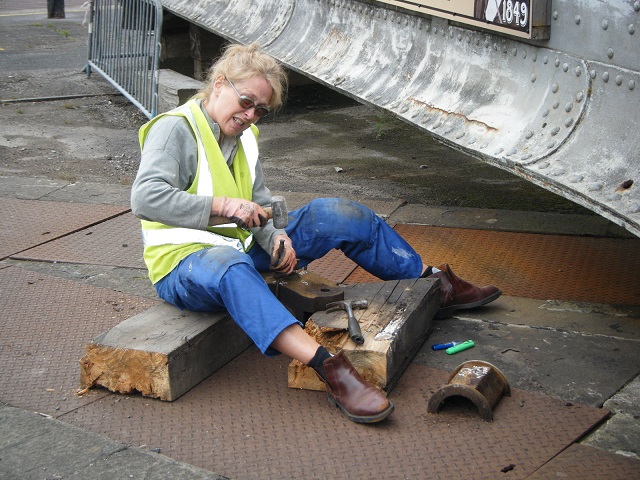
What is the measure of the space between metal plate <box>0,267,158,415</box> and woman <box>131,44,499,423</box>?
0.56 m

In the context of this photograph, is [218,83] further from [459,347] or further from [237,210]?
[459,347]

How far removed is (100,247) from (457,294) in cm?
223

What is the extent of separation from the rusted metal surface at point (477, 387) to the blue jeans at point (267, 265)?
0.64 m

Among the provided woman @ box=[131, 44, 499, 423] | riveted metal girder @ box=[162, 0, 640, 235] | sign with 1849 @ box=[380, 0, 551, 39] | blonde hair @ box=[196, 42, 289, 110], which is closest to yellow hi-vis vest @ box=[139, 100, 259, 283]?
woman @ box=[131, 44, 499, 423]

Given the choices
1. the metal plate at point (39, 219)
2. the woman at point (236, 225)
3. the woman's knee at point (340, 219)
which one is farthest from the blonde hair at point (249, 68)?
the metal plate at point (39, 219)

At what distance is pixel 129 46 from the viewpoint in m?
9.09

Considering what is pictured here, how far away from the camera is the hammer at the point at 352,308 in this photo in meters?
3.63

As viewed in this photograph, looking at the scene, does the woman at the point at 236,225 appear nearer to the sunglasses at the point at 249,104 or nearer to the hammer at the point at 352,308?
the sunglasses at the point at 249,104

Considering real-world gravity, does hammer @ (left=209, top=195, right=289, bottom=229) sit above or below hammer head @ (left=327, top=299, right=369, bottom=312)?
above

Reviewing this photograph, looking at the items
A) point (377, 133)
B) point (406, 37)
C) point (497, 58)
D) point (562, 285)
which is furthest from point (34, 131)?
point (562, 285)

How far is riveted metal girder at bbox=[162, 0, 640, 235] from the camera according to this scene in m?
3.96

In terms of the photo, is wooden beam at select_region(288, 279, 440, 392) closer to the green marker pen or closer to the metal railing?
Result: the green marker pen

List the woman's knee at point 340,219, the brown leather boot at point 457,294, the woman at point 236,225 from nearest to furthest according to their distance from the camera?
1. the woman at point 236,225
2. the woman's knee at point 340,219
3. the brown leather boot at point 457,294

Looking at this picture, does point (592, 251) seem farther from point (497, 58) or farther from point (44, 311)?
point (44, 311)
